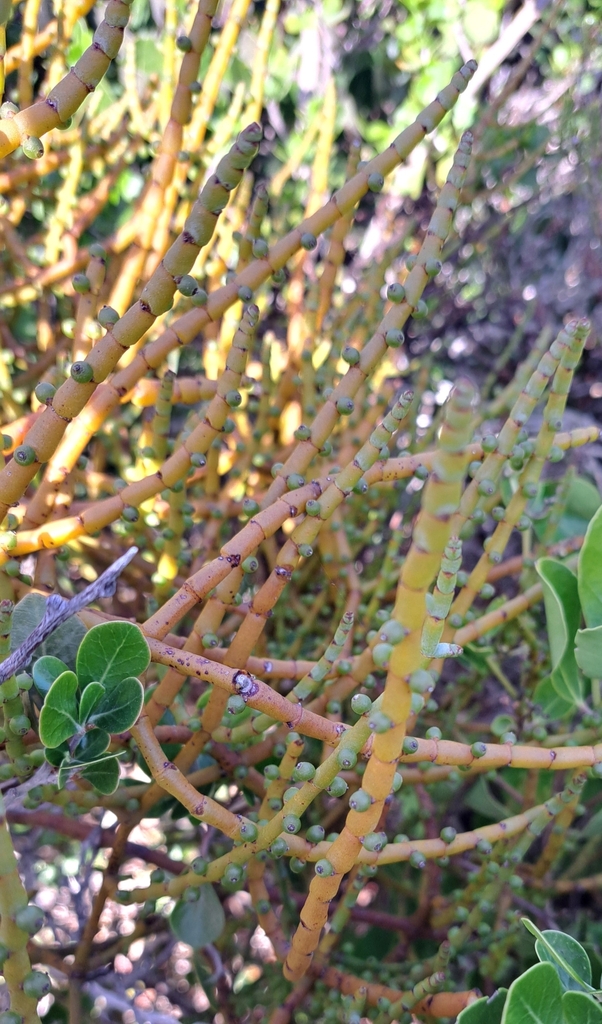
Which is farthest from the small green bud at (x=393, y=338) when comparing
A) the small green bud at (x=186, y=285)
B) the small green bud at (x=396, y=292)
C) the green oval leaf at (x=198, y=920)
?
the green oval leaf at (x=198, y=920)

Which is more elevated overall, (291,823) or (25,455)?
(25,455)

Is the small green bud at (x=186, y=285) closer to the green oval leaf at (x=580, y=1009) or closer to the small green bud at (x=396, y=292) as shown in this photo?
the small green bud at (x=396, y=292)

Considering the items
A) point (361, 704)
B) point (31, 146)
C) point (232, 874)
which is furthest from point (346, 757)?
point (31, 146)

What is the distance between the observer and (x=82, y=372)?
0.43 meters

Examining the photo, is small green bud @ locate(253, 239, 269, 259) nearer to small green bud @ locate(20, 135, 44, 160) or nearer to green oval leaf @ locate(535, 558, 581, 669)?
small green bud @ locate(20, 135, 44, 160)

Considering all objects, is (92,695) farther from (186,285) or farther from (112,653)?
(186,285)

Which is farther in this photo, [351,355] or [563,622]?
[563,622]

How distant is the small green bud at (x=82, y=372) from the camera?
0.43 meters

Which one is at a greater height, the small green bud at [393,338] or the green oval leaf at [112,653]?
the small green bud at [393,338]

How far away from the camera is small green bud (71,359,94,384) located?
16.8 inches

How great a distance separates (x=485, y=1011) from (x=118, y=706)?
0.30 m

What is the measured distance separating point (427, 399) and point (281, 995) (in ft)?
3.35

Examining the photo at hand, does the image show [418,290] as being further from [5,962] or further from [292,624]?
[292,624]

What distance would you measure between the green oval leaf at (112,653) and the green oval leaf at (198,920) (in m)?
0.27
